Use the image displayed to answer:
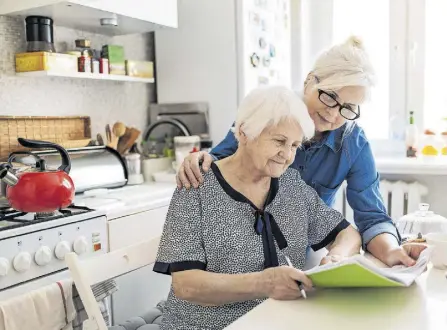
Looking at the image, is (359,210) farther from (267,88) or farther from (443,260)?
(267,88)

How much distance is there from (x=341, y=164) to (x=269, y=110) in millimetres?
488

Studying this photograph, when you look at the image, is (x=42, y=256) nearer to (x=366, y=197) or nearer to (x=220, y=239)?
(x=220, y=239)

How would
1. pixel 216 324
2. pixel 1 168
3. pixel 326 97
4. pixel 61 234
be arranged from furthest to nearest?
pixel 61 234 < pixel 1 168 < pixel 326 97 < pixel 216 324

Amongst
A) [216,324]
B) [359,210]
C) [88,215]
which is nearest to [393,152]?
[359,210]

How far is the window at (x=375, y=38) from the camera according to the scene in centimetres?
325

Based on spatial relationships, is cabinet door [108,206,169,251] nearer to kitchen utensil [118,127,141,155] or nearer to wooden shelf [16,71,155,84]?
kitchen utensil [118,127,141,155]

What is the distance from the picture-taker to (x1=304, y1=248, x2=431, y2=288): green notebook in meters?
1.00

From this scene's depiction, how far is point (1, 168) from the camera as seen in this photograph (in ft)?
5.80

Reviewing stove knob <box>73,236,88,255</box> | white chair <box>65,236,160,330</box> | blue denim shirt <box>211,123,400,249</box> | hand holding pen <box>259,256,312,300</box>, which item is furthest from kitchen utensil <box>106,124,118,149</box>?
hand holding pen <box>259,256,312,300</box>

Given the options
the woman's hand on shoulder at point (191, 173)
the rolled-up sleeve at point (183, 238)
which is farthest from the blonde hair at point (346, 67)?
the rolled-up sleeve at point (183, 238)

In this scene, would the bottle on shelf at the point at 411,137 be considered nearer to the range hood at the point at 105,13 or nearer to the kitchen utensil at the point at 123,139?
the range hood at the point at 105,13

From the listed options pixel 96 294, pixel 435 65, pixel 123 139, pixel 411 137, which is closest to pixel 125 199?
pixel 123 139

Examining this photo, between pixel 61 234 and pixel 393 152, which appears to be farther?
pixel 393 152

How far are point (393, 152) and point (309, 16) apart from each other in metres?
1.05
